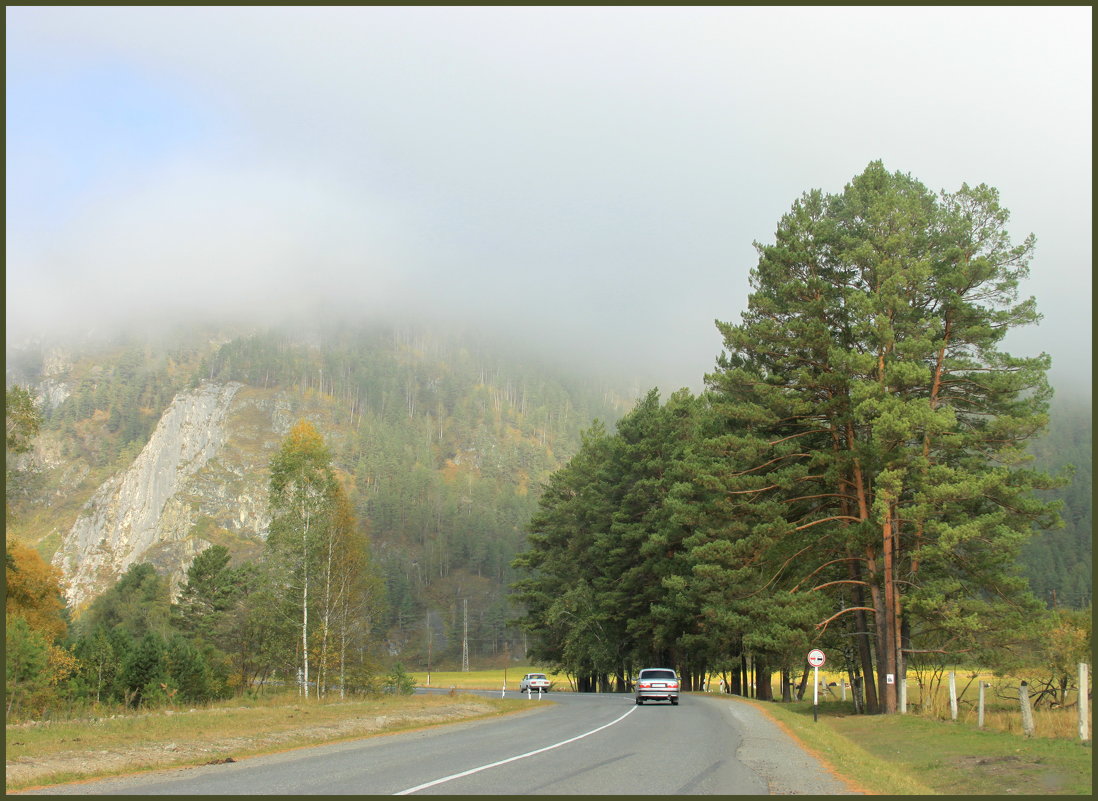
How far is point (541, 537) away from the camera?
2628 inches

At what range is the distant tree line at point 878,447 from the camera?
28156 millimetres

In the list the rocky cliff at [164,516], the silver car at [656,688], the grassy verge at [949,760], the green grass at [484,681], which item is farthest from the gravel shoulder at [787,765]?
the rocky cliff at [164,516]

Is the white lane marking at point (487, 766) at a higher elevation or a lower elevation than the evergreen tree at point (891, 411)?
lower

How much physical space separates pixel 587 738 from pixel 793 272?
22.6m

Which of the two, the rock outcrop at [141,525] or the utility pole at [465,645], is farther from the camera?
the rock outcrop at [141,525]

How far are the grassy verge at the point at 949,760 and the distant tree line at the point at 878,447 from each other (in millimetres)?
6340

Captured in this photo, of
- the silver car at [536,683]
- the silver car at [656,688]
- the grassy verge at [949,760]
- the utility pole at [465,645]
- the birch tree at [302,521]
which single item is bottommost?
the utility pole at [465,645]

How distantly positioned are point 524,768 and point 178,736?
9020 mm

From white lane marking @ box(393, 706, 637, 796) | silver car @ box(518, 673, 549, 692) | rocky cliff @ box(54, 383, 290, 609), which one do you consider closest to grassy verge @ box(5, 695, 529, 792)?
white lane marking @ box(393, 706, 637, 796)

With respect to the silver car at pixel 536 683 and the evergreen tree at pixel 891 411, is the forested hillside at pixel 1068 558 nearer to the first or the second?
the silver car at pixel 536 683

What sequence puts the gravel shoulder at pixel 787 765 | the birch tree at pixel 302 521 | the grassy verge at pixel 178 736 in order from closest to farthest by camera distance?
the gravel shoulder at pixel 787 765
the grassy verge at pixel 178 736
the birch tree at pixel 302 521

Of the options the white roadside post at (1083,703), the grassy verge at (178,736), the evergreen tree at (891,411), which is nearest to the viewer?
the grassy verge at (178,736)

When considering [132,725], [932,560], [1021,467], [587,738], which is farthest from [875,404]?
[132,725]

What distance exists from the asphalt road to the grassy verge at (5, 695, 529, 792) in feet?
3.02
